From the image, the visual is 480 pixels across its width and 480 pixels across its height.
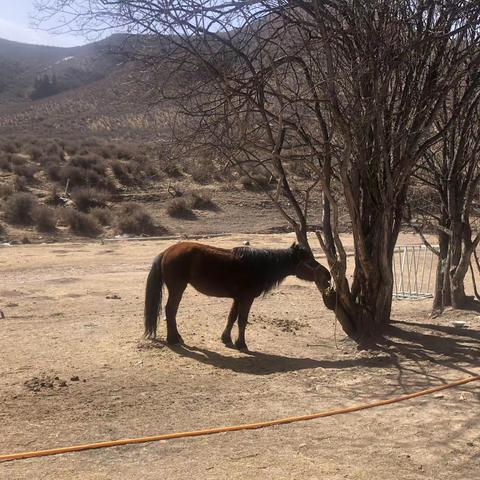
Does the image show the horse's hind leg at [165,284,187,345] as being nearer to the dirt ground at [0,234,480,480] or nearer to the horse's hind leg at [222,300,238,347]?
Result: the dirt ground at [0,234,480,480]

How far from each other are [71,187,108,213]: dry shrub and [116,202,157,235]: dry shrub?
1911 mm

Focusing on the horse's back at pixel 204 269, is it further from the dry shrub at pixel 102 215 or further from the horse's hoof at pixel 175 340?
the dry shrub at pixel 102 215

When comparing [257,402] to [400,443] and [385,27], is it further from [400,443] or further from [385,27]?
[385,27]

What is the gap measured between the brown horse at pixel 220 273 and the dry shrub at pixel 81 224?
1896 cm

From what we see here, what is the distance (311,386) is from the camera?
654 centimetres

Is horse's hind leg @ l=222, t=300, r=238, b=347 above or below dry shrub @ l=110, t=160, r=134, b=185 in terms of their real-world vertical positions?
below

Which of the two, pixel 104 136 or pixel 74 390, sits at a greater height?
pixel 104 136

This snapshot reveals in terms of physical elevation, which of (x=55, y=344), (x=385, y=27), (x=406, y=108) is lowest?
(x=55, y=344)

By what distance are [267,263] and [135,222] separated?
2022cm

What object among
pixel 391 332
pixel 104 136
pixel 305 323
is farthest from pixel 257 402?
pixel 104 136

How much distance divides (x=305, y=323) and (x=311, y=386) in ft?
10.7

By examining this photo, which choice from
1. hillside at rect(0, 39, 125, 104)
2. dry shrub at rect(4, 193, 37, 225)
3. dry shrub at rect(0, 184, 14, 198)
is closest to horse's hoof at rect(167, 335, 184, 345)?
dry shrub at rect(4, 193, 37, 225)

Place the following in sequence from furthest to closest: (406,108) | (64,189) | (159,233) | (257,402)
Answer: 1. (64,189)
2. (159,233)
3. (406,108)
4. (257,402)

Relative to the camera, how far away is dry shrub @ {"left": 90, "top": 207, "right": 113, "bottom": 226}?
92.2 ft
